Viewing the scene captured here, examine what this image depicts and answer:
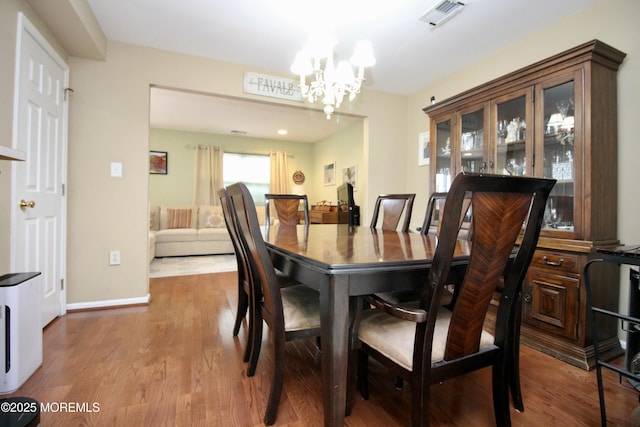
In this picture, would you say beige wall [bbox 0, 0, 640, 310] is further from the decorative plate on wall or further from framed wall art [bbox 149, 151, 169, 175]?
the decorative plate on wall

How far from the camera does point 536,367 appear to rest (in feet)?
5.76

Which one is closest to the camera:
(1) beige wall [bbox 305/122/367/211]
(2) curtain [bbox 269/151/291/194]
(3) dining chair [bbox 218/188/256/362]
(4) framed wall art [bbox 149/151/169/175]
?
(3) dining chair [bbox 218/188/256/362]

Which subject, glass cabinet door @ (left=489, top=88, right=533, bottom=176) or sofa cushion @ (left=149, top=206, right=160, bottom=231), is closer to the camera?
glass cabinet door @ (left=489, top=88, right=533, bottom=176)

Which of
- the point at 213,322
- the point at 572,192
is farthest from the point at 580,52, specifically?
the point at 213,322

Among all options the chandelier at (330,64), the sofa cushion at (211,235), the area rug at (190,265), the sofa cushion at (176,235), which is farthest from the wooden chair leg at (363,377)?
the sofa cushion at (176,235)

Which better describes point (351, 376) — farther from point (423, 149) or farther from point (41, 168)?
point (423, 149)

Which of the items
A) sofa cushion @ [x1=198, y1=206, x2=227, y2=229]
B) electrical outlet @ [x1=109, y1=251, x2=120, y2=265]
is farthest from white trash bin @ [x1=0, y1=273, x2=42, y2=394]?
sofa cushion @ [x1=198, y1=206, x2=227, y2=229]

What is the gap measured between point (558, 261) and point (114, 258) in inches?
137

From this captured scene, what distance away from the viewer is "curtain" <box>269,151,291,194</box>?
6.79 m

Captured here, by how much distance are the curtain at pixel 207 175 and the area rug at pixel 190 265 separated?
4.69 feet

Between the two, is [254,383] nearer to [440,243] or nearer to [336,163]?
[440,243]

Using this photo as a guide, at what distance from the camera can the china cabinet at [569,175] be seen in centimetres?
183

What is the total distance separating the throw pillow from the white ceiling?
348 centimetres

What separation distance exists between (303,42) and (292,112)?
6.91ft
